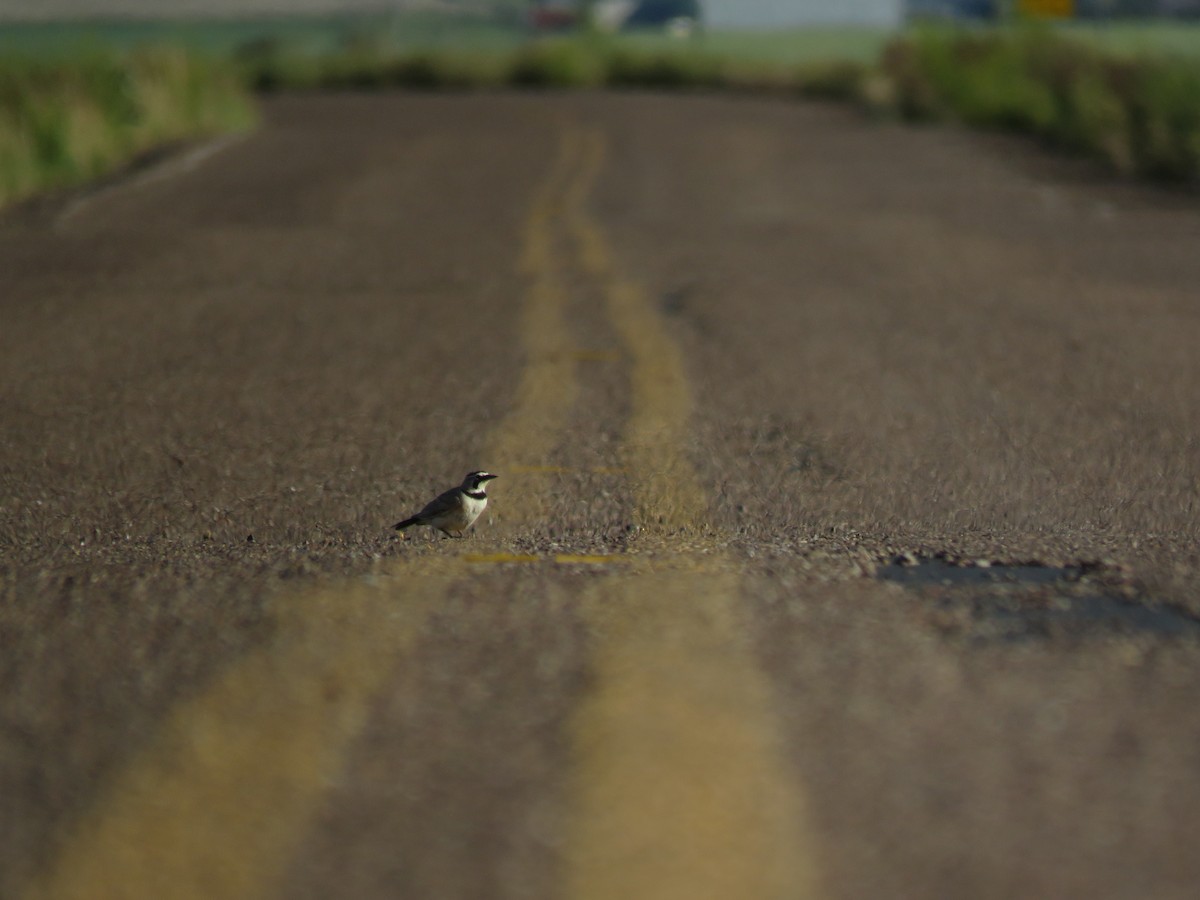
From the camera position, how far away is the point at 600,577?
511 centimetres

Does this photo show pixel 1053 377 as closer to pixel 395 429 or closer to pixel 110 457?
pixel 395 429

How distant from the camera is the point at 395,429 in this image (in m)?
7.16

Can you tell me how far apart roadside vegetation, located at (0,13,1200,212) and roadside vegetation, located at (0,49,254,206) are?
0.09 feet

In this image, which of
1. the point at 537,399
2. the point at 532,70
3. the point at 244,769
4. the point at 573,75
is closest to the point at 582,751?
the point at 244,769

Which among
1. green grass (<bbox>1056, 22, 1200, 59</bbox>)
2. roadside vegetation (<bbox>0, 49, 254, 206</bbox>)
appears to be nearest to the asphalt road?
roadside vegetation (<bbox>0, 49, 254, 206</bbox>)

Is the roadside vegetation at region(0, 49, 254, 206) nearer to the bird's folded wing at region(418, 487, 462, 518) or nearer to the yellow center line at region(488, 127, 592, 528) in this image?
the yellow center line at region(488, 127, 592, 528)

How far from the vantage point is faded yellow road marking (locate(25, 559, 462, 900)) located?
338 cm

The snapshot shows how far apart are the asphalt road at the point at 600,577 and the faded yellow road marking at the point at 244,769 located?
0.01 meters

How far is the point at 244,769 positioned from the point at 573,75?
122ft

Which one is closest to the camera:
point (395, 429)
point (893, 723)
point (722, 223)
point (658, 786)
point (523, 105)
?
point (658, 786)

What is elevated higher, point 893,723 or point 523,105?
point 893,723

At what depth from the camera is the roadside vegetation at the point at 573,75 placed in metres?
18.0

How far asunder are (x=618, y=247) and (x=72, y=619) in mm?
8088

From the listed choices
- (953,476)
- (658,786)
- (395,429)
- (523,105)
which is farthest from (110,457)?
(523,105)
